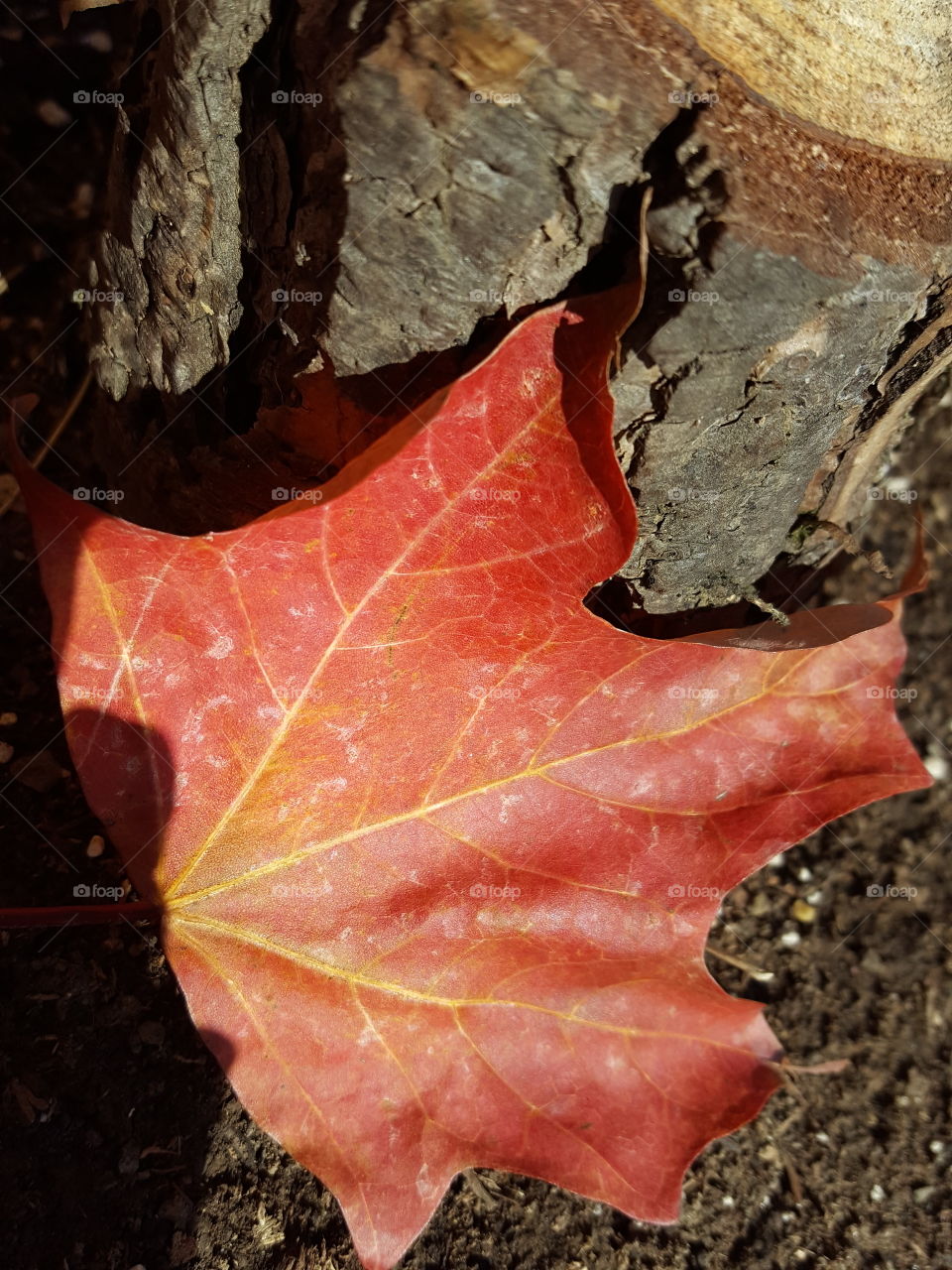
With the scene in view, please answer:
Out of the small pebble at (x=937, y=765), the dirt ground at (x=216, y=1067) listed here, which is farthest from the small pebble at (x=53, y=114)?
the small pebble at (x=937, y=765)

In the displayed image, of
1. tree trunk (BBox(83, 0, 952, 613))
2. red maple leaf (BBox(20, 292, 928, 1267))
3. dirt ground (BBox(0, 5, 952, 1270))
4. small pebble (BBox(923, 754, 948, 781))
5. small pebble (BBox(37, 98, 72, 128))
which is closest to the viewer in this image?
tree trunk (BBox(83, 0, 952, 613))

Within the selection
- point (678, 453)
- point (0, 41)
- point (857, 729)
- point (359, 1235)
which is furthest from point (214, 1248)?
point (0, 41)

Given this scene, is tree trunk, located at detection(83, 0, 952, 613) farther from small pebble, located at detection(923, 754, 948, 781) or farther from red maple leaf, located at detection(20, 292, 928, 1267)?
small pebble, located at detection(923, 754, 948, 781)

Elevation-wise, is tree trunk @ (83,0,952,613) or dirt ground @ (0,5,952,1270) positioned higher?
tree trunk @ (83,0,952,613)

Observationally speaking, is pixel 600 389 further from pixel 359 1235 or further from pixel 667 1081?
pixel 359 1235

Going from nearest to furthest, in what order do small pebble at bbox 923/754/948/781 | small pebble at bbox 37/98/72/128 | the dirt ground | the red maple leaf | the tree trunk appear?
the tree trunk → the red maple leaf → the dirt ground → small pebble at bbox 37/98/72/128 → small pebble at bbox 923/754/948/781

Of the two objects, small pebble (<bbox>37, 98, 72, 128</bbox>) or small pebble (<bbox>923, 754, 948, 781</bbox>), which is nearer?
small pebble (<bbox>37, 98, 72, 128</bbox>)

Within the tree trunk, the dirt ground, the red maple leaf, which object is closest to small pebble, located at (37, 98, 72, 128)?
the dirt ground

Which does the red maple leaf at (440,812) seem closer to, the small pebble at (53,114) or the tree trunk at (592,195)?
the tree trunk at (592,195)
